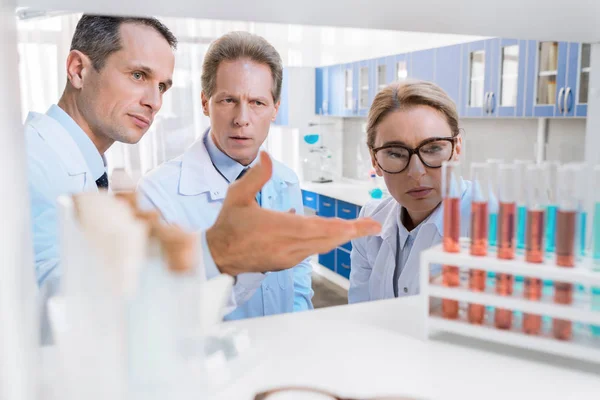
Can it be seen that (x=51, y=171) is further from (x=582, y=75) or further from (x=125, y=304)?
(x=582, y=75)

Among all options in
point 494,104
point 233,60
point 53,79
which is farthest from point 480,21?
point 53,79

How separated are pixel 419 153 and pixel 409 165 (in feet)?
0.14

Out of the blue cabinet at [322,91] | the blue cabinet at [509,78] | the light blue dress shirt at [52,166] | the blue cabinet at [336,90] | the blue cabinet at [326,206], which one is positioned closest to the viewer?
the light blue dress shirt at [52,166]

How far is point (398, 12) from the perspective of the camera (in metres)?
0.77

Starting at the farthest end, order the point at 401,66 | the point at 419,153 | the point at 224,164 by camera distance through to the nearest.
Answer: the point at 401,66
the point at 224,164
the point at 419,153

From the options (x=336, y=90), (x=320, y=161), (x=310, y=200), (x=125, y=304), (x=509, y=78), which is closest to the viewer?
(x=125, y=304)

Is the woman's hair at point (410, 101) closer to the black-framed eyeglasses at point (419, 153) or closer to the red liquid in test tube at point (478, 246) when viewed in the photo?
the black-framed eyeglasses at point (419, 153)

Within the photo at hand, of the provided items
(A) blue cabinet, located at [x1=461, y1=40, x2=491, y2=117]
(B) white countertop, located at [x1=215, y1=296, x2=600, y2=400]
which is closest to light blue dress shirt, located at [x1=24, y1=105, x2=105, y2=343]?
(B) white countertop, located at [x1=215, y1=296, x2=600, y2=400]

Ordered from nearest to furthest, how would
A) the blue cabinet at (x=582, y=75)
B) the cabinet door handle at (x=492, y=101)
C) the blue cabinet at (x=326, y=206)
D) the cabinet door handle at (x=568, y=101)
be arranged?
the blue cabinet at (x=582, y=75) < the cabinet door handle at (x=568, y=101) < the cabinet door handle at (x=492, y=101) < the blue cabinet at (x=326, y=206)

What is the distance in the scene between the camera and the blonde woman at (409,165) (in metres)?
1.39

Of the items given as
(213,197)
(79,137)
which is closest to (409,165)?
(213,197)

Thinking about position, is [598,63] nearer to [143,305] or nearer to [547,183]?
[547,183]

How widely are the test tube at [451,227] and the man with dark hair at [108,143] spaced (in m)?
0.20

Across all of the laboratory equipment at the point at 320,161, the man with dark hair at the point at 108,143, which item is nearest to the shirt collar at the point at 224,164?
the man with dark hair at the point at 108,143
